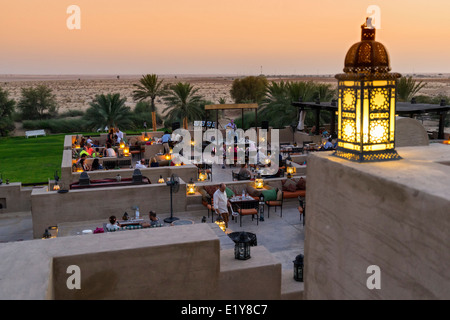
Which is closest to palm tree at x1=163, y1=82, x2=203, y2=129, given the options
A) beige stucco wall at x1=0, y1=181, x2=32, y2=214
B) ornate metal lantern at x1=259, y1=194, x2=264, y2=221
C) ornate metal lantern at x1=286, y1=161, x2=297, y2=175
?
ornate metal lantern at x1=286, y1=161, x2=297, y2=175

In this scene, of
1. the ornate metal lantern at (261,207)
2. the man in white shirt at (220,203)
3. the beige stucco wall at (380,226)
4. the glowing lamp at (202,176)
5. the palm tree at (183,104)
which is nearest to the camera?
the beige stucco wall at (380,226)

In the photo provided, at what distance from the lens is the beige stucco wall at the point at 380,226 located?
4387 mm

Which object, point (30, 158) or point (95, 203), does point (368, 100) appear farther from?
point (30, 158)

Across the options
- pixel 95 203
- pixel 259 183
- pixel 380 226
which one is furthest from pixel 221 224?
pixel 380 226

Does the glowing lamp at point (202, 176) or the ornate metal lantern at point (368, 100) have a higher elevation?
the ornate metal lantern at point (368, 100)

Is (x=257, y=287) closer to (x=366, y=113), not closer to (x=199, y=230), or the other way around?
(x=199, y=230)

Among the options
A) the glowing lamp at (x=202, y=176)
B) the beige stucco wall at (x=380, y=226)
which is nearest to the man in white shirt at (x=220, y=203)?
the glowing lamp at (x=202, y=176)

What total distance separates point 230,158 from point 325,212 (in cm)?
1586

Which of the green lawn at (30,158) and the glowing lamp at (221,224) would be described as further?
the green lawn at (30,158)

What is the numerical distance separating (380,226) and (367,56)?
238 centimetres

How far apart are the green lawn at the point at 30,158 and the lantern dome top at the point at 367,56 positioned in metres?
19.5

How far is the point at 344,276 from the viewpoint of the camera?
5.93m

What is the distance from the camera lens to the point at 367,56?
6.06 metres

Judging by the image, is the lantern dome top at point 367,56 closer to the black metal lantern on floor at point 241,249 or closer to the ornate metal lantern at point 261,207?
the black metal lantern on floor at point 241,249
